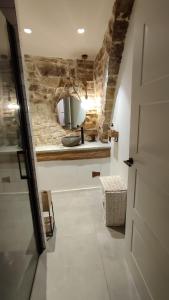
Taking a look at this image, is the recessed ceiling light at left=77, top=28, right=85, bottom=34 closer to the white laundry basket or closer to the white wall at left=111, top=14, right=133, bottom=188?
the white wall at left=111, top=14, right=133, bottom=188

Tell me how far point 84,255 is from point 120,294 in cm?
47

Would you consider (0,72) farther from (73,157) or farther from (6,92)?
(73,157)

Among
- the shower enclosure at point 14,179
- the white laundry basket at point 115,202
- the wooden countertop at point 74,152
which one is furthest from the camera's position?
the wooden countertop at point 74,152

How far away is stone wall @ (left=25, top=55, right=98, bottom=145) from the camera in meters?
2.90

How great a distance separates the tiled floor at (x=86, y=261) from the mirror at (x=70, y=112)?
1.62 metres

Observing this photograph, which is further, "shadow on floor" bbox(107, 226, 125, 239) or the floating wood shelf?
the floating wood shelf

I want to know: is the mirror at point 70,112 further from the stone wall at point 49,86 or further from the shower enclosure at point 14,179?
the shower enclosure at point 14,179

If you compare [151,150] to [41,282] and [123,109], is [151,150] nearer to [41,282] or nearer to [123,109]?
[123,109]

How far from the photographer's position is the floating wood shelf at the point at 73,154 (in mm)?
2727

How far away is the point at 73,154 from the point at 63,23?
5.86 ft

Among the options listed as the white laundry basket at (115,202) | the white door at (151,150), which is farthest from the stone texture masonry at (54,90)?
the white door at (151,150)

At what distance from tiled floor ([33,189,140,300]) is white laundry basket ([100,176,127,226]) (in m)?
0.14

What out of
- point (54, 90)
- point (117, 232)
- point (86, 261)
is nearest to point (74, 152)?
point (54, 90)

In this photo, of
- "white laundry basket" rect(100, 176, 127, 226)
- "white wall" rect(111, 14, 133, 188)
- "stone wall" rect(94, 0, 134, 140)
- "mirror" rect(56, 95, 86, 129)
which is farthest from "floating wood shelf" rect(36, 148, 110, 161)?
"white laundry basket" rect(100, 176, 127, 226)
